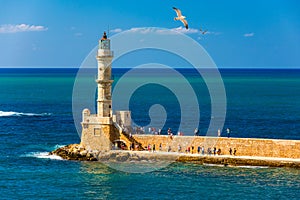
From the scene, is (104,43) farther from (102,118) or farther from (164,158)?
(164,158)

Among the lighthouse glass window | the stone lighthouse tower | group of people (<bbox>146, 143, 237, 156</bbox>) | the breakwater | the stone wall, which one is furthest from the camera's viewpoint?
the lighthouse glass window

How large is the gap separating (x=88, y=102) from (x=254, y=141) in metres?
54.8

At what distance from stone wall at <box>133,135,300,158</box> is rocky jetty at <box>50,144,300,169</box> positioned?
2.49 feet

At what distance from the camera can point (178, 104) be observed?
90.7 m

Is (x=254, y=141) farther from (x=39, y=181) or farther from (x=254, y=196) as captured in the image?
(x=39, y=181)

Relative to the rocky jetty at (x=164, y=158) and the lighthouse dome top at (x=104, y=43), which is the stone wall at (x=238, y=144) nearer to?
the rocky jetty at (x=164, y=158)

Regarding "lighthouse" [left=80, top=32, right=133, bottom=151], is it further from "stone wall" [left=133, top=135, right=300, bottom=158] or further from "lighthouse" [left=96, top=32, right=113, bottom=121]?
"stone wall" [left=133, top=135, right=300, bottom=158]

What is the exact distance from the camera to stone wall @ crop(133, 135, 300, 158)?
3819 cm

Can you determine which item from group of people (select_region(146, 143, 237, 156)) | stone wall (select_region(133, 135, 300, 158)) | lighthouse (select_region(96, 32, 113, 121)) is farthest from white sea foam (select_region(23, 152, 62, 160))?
group of people (select_region(146, 143, 237, 156))

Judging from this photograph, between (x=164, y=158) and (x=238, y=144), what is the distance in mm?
4663

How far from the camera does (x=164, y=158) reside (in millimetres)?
39906

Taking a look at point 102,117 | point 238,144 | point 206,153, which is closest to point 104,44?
point 102,117

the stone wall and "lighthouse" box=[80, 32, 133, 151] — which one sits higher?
"lighthouse" box=[80, 32, 133, 151]

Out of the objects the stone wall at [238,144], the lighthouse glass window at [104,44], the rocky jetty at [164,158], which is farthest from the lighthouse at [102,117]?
the stone wall at [238,144]
